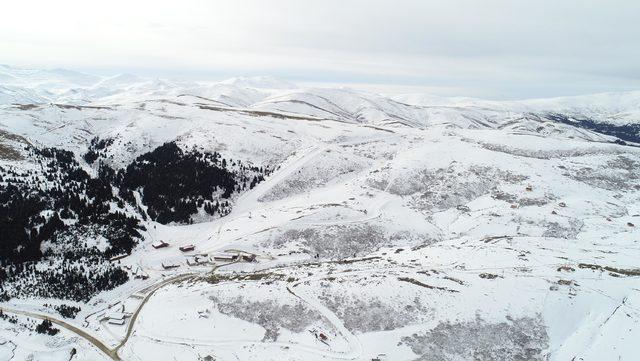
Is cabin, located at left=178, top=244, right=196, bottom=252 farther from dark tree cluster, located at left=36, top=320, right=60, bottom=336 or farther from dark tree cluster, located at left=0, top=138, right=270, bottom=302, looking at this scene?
dark tree cluster, located at left=36, top=320, right=60, bottom=336

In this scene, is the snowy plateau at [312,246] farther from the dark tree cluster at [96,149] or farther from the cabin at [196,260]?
the dark tree cluster at [96,149]

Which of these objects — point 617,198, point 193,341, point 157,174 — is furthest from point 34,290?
point 617,198

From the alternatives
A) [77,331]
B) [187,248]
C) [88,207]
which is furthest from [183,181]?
[77,331]

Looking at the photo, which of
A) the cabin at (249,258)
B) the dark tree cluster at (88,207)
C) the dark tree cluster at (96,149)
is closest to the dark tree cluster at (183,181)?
the dark tree cluster at (88,207)

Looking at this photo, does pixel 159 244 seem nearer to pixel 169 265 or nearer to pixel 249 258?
pixel 169 265

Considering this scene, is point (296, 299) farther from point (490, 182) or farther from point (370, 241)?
point (490, 182)
